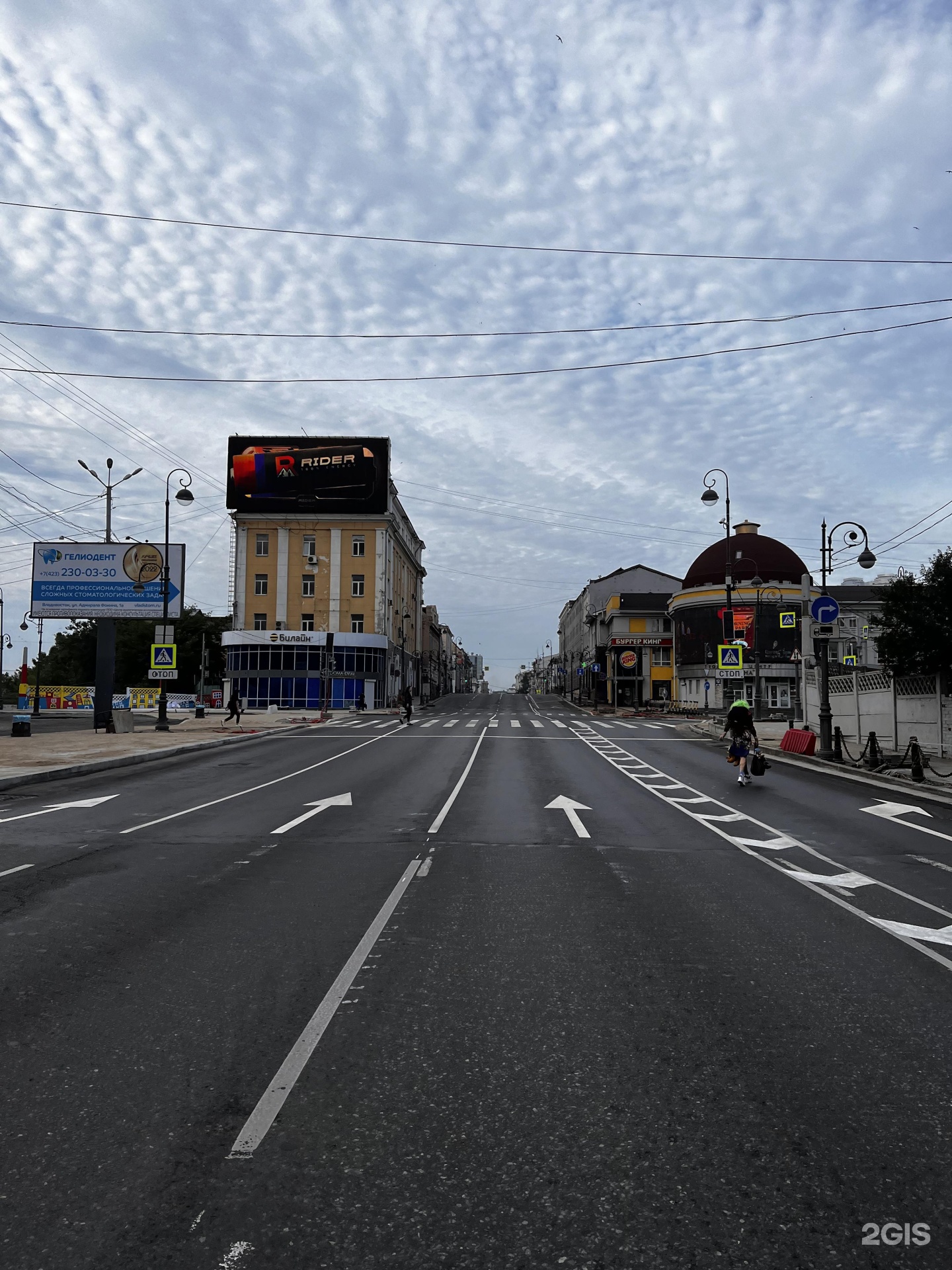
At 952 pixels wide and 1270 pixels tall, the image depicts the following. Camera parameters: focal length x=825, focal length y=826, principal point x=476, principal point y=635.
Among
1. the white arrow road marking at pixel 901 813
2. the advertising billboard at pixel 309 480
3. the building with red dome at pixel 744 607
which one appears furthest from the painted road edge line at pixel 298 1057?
the building with red dome at pixel 744 607

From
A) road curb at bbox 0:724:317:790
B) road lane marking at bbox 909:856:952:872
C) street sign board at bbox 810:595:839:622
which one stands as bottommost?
road lane marking at bbox 909:856:952:872

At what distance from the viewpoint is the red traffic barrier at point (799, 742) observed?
23656mm

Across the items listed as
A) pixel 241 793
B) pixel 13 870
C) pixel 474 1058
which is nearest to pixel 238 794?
pixel 241 793

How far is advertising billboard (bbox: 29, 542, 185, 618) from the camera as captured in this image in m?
36.1

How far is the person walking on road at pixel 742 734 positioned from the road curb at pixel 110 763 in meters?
13.8

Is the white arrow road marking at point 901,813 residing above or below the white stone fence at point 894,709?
below

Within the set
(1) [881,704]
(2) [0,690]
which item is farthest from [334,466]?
(1) [881,704]

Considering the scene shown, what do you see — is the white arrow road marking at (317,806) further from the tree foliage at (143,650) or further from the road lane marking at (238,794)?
the tree foliage at (143,650)

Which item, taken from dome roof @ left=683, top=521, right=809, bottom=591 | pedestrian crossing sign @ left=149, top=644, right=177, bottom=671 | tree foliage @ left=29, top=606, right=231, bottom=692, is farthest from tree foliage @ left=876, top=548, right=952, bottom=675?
tree foliage @ left=29, top=606, right=231, bottom=692

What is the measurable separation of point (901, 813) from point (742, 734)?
3.75m

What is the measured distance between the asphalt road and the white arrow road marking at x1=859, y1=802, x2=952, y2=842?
2020 millimetres

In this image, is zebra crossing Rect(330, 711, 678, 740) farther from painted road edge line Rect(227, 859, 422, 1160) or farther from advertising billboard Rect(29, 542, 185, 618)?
painted road edge line Rect(227, 859, 422, 1160)

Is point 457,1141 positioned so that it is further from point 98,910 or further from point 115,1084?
point 98,910

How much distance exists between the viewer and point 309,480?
68.4 meters
